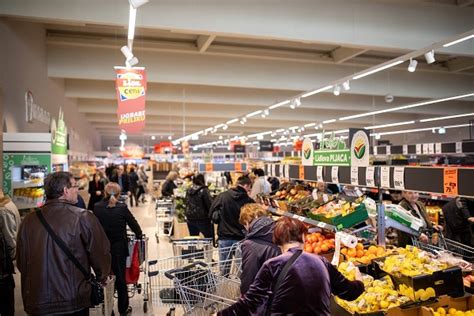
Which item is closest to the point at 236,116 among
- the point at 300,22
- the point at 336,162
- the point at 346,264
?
the point at 300,22

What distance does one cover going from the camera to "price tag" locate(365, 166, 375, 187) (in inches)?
Result: 152

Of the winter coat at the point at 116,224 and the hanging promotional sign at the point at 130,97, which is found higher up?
the hanging promotional sign at the point at 130,97

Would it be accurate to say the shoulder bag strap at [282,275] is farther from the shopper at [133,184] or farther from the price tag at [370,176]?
the shopper at [133,184]

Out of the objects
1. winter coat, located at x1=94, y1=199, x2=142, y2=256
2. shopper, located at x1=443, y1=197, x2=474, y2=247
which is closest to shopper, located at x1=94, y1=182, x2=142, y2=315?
winter coat, located at x1=94, y1=199, x2=142, y2=256

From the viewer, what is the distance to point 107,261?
3.24 meters

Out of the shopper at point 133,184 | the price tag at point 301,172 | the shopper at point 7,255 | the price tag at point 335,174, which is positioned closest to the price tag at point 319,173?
→ the price tag at point 335,174

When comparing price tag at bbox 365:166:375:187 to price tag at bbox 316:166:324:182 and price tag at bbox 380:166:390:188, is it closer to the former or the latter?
price tag at bbox 380:166:390:188

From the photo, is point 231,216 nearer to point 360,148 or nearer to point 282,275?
point 360,148

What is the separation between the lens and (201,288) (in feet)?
12.1

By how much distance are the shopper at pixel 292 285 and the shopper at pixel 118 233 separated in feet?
9.66

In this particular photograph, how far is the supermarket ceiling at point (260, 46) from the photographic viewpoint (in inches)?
286

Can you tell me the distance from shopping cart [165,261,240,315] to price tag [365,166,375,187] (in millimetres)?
1496

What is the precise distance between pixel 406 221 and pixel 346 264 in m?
0.83

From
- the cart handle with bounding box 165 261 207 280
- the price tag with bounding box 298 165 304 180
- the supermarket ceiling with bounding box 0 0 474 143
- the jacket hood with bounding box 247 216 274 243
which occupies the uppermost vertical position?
the supermarket ceiling with bounding box 0 0 474 143
